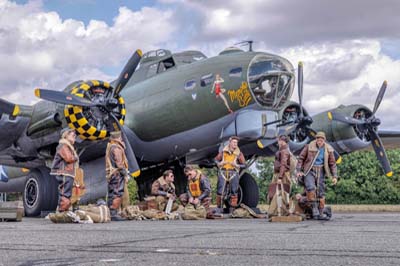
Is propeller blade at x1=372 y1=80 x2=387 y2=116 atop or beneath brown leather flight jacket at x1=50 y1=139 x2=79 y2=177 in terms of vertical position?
atop

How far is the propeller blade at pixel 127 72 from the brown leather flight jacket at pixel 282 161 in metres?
4.40

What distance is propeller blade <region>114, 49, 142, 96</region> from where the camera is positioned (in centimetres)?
1412

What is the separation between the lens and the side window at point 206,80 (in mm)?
14337

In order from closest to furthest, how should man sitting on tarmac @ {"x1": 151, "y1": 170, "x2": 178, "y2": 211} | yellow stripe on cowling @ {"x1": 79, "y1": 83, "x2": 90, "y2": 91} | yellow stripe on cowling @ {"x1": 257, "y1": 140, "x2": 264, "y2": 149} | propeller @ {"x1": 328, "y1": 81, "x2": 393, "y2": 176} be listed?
man sitting on tarmac @ {"x1": 151, "y1": 170, "x2": 178, "y2": 211} → yellow stripe on cowling @ {"x1": 79, "y1": 83, "x2": 90, "y2": 91} → yellow stripe on cowling @ {"x1": 257, "y1": 140, "x2": 264, "y2": 149} → propeller @ {"x1": 328, "y1": 81, "x2": 393, "y2": 176}

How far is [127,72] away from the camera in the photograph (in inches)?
568

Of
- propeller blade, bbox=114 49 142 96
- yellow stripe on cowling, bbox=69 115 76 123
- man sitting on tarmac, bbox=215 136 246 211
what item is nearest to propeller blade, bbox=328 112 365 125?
man sitting on tarmac, bbox=215 136 246 211

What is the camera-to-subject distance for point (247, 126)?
13773mm

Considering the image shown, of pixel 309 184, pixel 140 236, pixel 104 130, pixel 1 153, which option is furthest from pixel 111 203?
pixel 1 153

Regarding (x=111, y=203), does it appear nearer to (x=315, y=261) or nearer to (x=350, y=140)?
(x=315, y=261)

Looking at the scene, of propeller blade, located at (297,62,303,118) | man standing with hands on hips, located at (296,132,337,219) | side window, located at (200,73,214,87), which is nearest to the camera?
man standing with hands on hips, located at (296,132,337,219)

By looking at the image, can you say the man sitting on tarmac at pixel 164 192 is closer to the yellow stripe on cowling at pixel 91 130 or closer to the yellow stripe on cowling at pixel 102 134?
the yellow stripe on cowling at pixel 102 134

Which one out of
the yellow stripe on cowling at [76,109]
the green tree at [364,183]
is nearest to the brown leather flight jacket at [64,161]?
the yellow stripe on cowling at [76,109]

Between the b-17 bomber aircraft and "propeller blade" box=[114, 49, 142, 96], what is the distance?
2cm

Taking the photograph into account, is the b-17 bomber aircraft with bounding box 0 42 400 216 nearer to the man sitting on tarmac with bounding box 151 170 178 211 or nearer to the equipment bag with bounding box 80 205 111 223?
the man sitting on tarmac with bounding box 151 170 178 211
